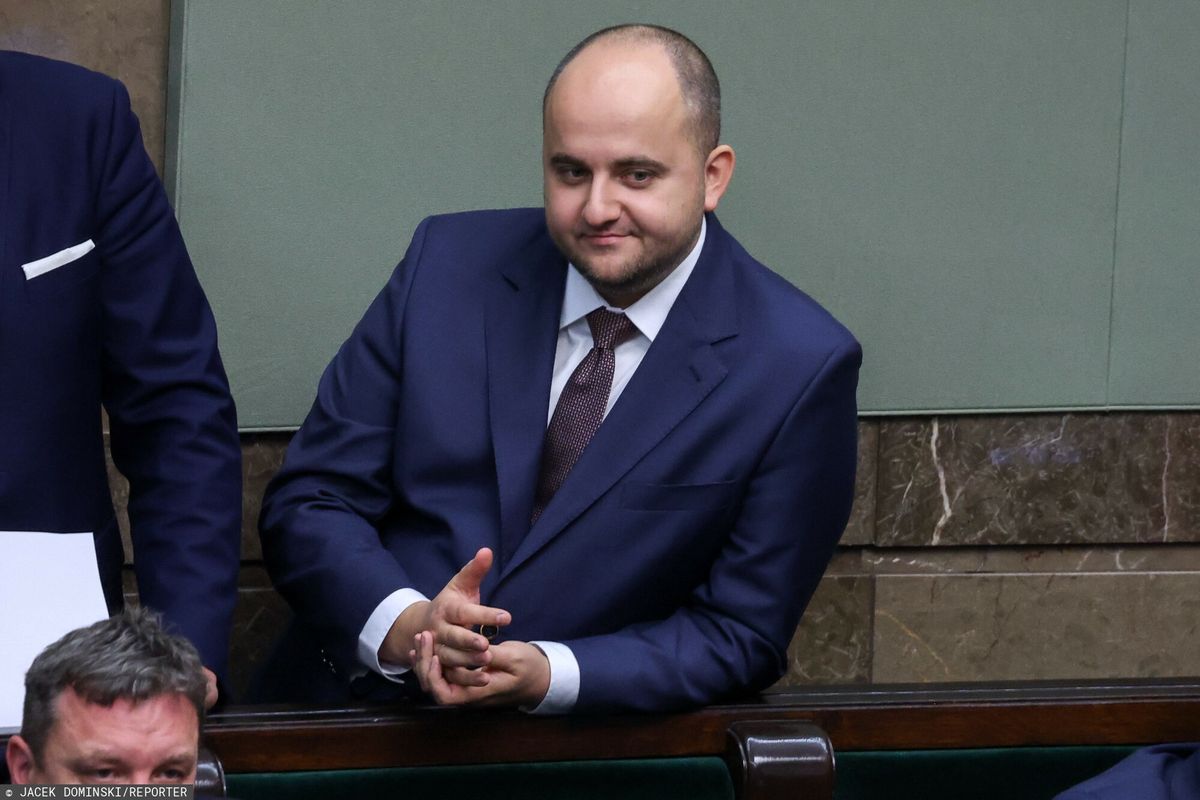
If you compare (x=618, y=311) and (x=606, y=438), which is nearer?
(x=606, y=438)

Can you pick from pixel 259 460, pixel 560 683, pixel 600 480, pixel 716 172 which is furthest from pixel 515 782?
pixel 259 460

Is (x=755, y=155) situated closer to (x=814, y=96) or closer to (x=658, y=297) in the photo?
(x=814, y=96)

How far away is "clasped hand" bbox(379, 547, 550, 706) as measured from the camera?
2285 millimetres

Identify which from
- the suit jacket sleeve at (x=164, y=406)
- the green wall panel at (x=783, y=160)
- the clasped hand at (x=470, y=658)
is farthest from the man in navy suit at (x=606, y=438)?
the green wall panel at (x=783, y=160)

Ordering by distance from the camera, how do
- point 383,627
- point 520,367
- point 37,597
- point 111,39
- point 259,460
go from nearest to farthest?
point 37,597 → point 383,627 → point 520,367 → point 111,39 → point 259,460

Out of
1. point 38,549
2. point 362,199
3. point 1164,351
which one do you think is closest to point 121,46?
point 362,199

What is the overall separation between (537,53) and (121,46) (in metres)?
0.75

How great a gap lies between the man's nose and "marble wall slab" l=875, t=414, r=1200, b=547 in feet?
4.23

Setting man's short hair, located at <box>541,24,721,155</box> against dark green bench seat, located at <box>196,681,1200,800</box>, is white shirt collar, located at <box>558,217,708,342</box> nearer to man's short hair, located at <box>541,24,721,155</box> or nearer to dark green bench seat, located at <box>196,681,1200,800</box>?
man's short hair, located at <box>541,24,721,155</box>

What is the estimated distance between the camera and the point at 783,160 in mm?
3588

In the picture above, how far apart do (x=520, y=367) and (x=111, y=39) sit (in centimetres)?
107

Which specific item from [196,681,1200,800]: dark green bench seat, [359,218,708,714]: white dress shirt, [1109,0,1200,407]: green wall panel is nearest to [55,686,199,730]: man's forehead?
[196,681,1200,800]: dark green bench seat

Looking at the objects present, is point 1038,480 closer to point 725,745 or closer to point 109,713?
point 725,745

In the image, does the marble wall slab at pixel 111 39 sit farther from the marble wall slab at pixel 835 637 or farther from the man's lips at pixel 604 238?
the marble wall slab at pixel 835 637
